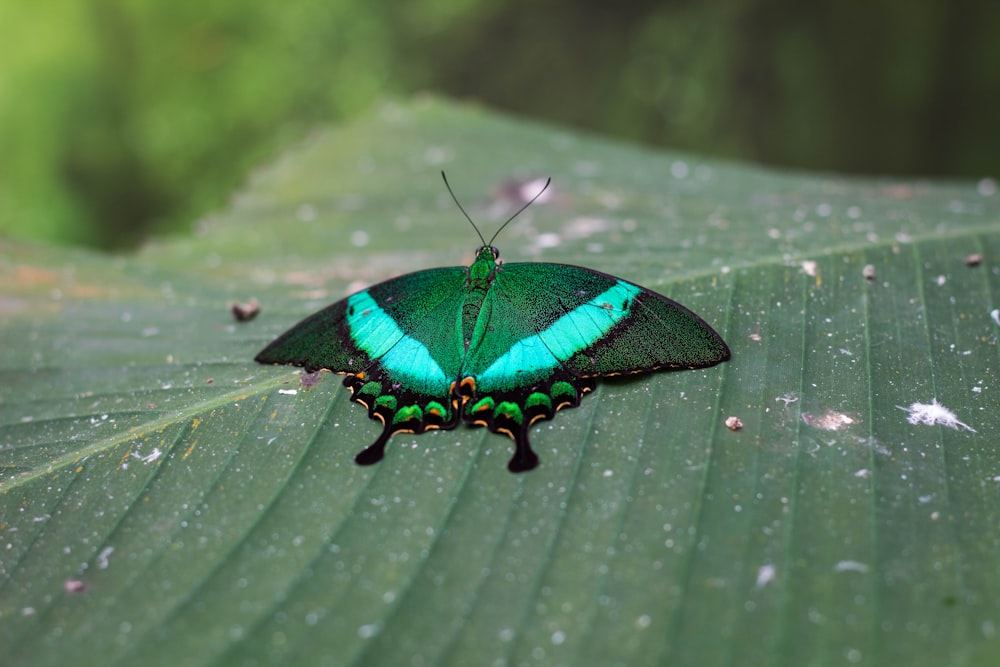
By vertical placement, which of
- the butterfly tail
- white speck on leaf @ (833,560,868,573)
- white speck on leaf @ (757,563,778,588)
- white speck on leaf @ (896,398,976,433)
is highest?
the butterfly tail

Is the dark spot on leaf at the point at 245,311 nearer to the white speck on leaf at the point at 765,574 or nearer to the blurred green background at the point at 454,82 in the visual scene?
the white speck on leaf at the point at 765,574

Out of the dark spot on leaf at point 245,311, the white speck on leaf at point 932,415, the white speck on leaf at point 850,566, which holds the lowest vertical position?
the white speck on leaf at point 932,415

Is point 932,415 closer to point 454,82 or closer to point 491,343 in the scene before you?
point 491,343

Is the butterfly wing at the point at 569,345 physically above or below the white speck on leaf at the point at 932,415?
above

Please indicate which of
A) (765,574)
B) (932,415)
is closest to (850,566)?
(765,574)

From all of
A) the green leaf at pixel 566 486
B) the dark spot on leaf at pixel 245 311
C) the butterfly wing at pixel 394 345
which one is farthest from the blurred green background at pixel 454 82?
the butterfly wing at pixel 394 345

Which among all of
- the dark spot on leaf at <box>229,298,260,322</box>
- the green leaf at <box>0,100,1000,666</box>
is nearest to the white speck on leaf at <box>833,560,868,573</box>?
the green leaf at <box>0,100,1000,666</box>

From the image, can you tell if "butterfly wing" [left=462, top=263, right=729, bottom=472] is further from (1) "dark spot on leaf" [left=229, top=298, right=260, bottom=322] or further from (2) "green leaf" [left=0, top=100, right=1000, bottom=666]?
(1) "dark spot on leaf" [left=229, top=298, right=260, bottom=322]
